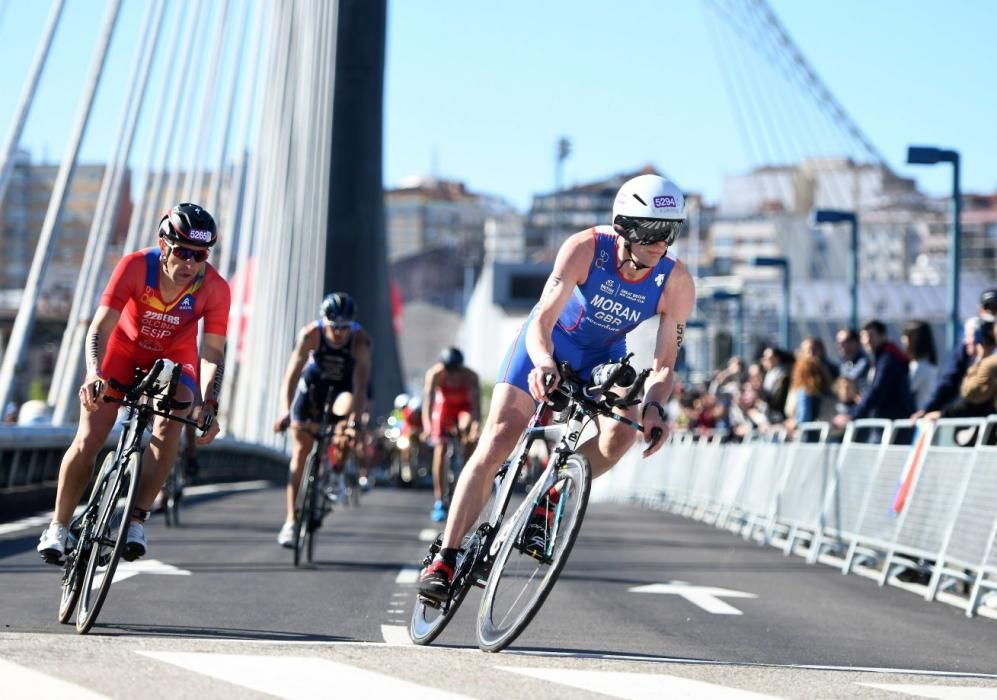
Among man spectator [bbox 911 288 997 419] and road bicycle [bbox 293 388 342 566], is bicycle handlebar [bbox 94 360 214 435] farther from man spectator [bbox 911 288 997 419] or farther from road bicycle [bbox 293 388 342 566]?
man spectator [bbox 911 288 997 419]

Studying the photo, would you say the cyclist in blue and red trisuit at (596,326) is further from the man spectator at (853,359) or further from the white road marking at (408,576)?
the man spectator at (853,359)

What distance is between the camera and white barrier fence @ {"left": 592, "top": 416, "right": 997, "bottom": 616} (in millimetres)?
11648

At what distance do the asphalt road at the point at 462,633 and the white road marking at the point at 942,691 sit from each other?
12 mm

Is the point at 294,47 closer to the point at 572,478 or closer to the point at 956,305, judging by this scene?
the point at 956,305

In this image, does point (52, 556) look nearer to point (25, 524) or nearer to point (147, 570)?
point (147, 570)

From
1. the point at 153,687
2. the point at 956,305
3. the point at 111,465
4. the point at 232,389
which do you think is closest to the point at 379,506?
the point at 956,305

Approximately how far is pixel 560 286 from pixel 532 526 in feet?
3.27

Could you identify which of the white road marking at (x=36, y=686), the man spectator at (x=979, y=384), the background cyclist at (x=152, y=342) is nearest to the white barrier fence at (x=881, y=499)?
the man spectator at (x=979, y=384)

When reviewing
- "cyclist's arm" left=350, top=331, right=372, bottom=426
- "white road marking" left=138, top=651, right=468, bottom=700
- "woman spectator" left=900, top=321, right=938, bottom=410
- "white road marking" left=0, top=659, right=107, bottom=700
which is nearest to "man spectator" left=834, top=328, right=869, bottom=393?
"woman spectator" left=900, top=321, right=938, bottom=410

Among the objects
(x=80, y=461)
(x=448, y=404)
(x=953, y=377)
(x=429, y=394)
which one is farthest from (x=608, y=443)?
(x=448, y=404)

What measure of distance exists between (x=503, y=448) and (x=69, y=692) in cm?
228

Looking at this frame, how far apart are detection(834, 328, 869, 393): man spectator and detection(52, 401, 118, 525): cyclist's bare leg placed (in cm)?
1036

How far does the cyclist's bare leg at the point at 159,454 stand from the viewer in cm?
796

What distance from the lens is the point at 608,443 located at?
7340 mm
